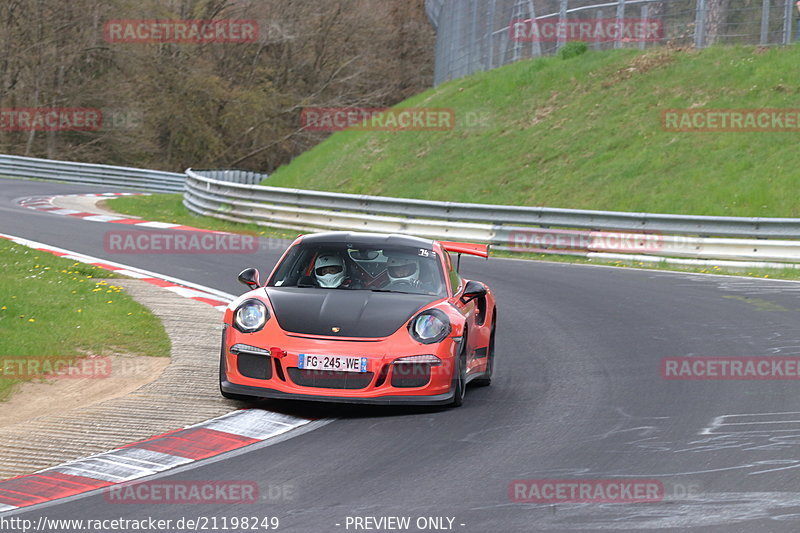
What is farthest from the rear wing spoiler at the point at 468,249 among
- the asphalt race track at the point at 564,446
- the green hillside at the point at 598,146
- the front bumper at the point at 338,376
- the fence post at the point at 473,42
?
the fence post at the point at 473,42

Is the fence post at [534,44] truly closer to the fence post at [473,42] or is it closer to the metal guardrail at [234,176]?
the fence post at [473,42]

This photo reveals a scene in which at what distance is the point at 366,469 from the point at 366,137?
26456mm

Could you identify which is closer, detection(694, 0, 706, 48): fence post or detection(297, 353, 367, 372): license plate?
detection(297, 353, 367, 372): license plate

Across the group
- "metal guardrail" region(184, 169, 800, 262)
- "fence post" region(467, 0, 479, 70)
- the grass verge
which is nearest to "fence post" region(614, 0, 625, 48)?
"fence post" region(467, 0, 479, 70)

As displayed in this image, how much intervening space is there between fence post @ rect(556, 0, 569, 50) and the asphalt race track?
19.3 meters

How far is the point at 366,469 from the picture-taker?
6.12 metres

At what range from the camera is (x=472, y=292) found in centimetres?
874
